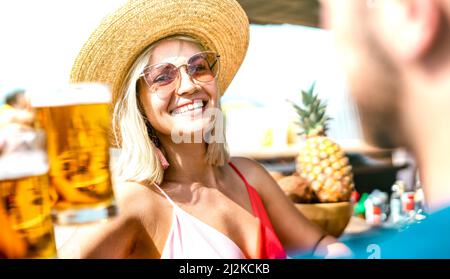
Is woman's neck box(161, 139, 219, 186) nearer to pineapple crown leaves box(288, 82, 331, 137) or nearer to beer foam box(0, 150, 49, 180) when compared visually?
pineapple crown leaves box(288, 82, 331, 137)

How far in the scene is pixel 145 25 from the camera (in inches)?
72.3

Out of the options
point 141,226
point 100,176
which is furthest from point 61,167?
point 141,226

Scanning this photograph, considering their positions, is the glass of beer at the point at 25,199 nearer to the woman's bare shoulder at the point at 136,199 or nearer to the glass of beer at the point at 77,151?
the glass of beer at the point at 77,151

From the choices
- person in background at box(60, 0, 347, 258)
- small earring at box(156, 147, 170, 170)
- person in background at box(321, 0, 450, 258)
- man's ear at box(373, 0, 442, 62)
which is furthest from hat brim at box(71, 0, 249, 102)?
man's ear at box(373, 0, 442, 62)

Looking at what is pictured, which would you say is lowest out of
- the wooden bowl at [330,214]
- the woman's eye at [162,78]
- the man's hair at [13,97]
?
the wooden bowl at [330,214]

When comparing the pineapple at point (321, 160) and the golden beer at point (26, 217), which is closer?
the golden beer at point (26, 217)

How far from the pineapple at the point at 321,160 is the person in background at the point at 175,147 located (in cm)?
14

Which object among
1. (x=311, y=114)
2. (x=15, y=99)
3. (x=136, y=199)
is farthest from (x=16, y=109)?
(x=311, y=114)

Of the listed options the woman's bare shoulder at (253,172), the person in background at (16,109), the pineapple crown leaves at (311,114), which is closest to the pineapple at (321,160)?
the pineapple crown leaves at (311,114)

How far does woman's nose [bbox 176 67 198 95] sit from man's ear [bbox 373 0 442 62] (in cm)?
67

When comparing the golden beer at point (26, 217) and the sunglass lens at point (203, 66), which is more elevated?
the sunglass lens at point (203, 66)

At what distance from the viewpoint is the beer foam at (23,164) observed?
134 cm

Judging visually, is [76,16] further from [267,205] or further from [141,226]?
[267,205]

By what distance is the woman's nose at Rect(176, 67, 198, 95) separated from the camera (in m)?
1.84
